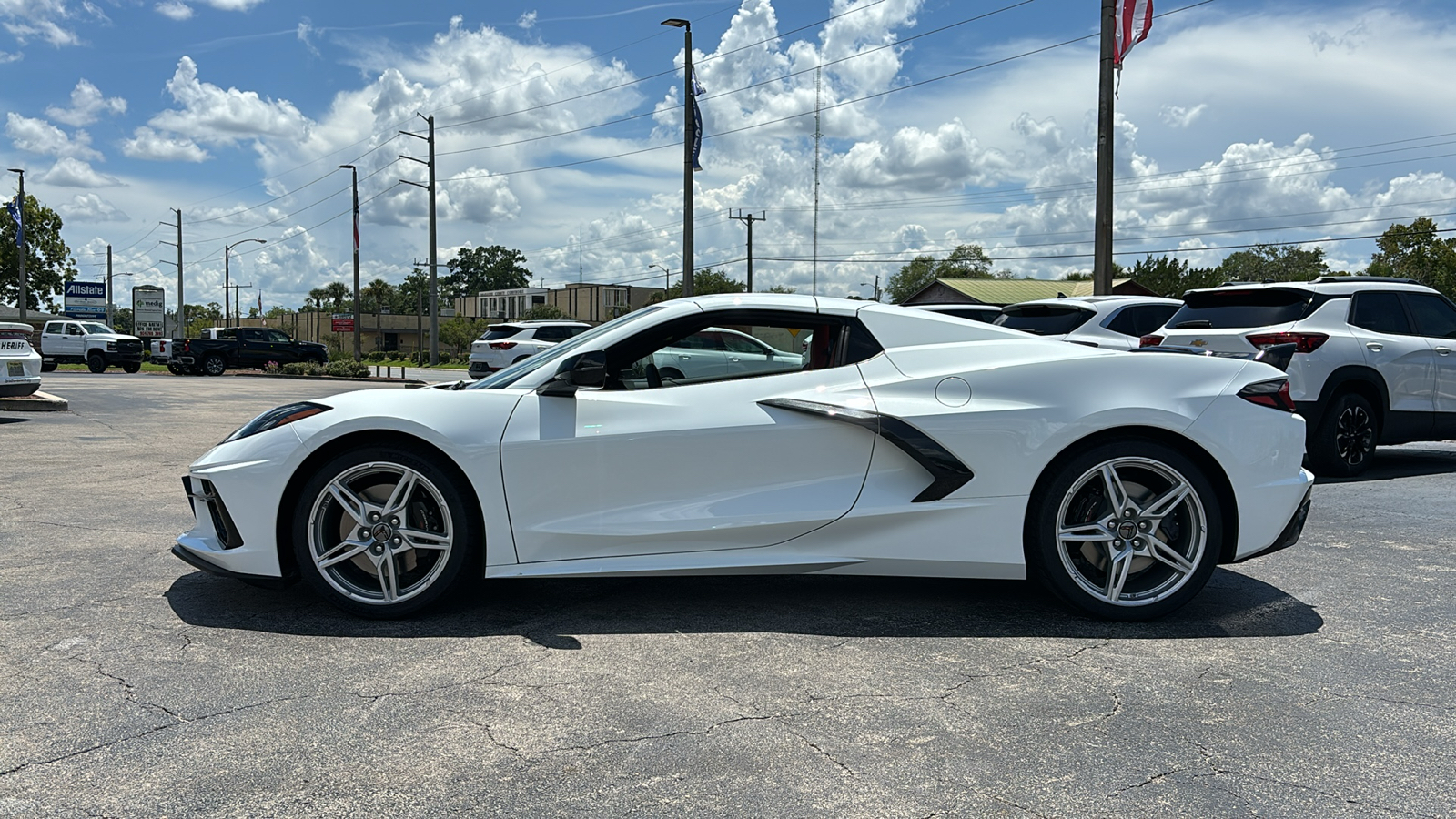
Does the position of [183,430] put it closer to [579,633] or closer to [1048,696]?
[579,633]

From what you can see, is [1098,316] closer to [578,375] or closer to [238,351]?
[578,375]

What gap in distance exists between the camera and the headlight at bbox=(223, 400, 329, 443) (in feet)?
13.7

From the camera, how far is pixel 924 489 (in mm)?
4094

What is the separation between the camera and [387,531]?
4062 millimetres

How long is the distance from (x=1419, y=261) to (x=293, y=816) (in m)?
68.6

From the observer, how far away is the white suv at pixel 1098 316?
10.9 metres

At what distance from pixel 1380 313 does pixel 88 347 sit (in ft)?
122

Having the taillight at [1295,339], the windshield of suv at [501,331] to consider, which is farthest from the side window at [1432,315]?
the windshield of suv at [501,331]

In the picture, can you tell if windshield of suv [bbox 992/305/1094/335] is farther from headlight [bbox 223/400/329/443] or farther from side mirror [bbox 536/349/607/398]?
headlight [bbox 223/400/329/443]

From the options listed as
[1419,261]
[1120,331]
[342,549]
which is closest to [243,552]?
[342,549]

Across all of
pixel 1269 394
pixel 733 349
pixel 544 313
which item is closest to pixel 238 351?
pixel 733 349

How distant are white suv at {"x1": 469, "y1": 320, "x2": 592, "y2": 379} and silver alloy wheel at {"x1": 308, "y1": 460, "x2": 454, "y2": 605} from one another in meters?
18.5

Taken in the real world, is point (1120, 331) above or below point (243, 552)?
above

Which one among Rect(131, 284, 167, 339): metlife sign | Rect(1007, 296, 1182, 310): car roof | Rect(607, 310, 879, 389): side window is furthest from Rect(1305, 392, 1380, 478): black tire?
Rect(131, 284, 167, 339): metlife sign
